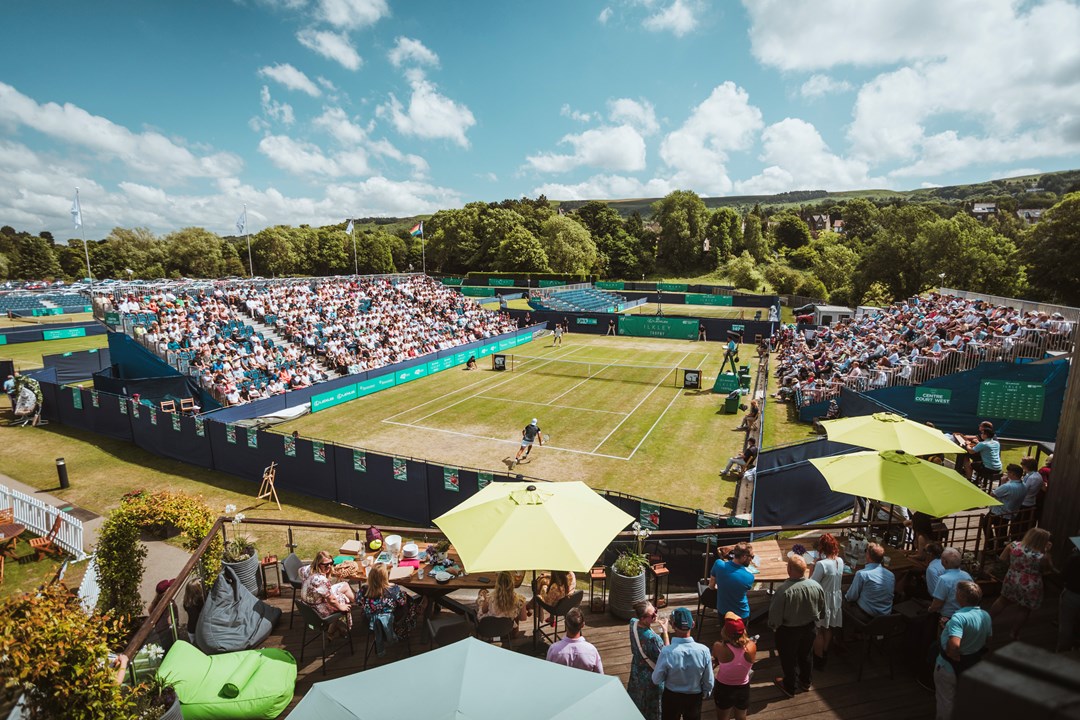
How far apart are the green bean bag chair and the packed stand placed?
2185cm

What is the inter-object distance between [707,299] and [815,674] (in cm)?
6786

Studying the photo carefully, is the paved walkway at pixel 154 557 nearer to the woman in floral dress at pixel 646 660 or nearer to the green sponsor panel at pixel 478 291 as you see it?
the woman in floral dress at pixel 646 660

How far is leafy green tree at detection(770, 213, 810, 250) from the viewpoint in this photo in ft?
404

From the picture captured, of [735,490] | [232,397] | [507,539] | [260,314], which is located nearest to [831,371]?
[735,490]

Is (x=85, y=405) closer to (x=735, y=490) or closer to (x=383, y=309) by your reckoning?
(x=383, y=309)

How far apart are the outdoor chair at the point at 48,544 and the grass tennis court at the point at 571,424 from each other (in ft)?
29.5

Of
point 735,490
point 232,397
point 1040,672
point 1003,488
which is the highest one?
point 1040,672

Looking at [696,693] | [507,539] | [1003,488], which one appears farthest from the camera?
[1003,488]

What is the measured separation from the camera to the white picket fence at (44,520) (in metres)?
12.7

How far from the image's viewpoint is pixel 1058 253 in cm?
4538

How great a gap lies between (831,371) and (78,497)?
92.8ft

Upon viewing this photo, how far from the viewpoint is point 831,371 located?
25438 mm

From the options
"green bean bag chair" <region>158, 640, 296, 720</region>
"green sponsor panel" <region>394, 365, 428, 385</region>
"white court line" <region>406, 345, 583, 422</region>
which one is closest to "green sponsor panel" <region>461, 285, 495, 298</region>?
"white court line" <region>406, 345, 583, 422</region>

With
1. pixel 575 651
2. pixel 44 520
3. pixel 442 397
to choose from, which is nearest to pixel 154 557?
pixel 44 520
